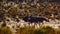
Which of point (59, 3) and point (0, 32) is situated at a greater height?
point (0, 32)

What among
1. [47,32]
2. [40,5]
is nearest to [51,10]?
[40,5]

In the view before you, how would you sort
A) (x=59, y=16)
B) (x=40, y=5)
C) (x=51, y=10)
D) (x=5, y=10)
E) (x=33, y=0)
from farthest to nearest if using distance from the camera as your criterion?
1. (x=33, y=0)
2. (x=40, y=5)
3. (x=51, y=10)
4. (x=5, y=10)
5. (x=59, y=16)

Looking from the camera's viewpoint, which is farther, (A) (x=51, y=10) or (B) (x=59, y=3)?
(B) (x=59, y=3)

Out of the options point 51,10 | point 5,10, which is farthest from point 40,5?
point 5,10

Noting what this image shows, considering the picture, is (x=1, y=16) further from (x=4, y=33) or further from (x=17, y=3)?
(x=4, y=33)

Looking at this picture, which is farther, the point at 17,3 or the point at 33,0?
the point at 33,0

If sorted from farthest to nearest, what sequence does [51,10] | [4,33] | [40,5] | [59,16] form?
1. [40,5]
2. [51,10]
3. [59,16]
4. [4,33]

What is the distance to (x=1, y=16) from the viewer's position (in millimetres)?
22891

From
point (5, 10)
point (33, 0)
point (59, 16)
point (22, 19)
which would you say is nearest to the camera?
point (22, 19)

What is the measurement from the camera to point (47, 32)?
12.0m

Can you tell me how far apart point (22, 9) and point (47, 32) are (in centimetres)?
1571

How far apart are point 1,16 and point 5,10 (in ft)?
10.9

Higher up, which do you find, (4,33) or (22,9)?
(4,33)

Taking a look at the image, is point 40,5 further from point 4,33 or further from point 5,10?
point 4,33
